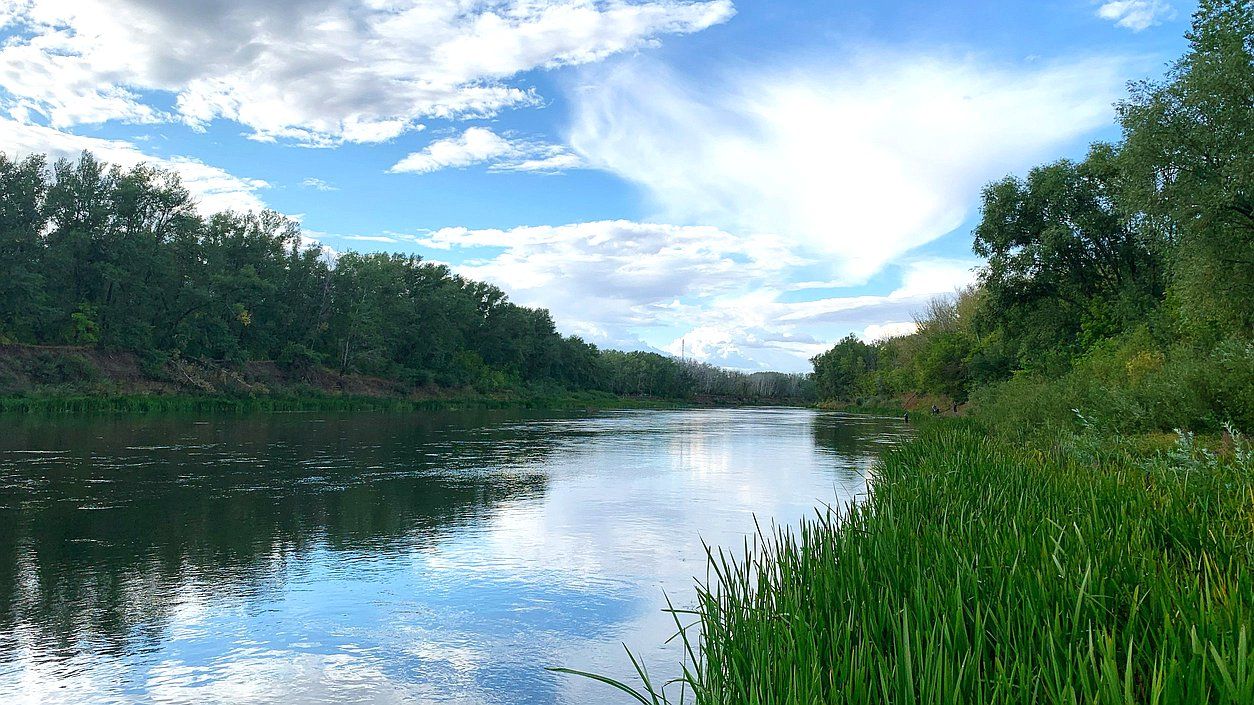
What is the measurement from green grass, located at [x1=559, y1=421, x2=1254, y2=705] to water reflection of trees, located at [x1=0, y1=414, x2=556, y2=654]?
5.93 metres

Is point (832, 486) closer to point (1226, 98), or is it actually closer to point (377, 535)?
point (377, 535)

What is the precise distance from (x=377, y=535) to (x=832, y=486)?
11406 millimetres

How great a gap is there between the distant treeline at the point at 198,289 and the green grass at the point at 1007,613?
6524cm

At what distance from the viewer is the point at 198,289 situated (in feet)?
215

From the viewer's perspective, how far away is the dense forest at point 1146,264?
63.7 feet

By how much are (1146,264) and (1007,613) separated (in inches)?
1511

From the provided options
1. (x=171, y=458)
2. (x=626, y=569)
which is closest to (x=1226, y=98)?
(x=626, y=569)

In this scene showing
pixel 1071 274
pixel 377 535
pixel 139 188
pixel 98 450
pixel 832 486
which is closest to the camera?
pixel 377 535

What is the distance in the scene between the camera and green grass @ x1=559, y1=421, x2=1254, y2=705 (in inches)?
132

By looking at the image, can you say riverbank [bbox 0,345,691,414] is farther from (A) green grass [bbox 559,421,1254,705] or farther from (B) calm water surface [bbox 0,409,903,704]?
(A) green grass [bbox 559,421,1254,705]

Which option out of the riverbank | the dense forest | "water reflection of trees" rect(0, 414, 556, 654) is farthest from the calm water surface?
the riverbank

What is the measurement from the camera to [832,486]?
19734 mm

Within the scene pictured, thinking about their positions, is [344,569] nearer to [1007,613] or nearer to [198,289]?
[1007,613]

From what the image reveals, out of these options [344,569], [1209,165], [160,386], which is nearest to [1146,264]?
[1209,165]
